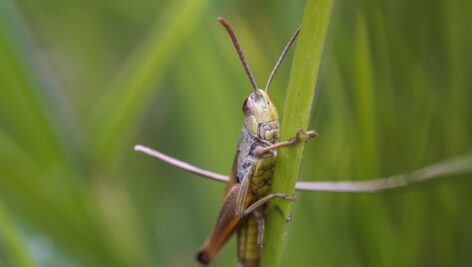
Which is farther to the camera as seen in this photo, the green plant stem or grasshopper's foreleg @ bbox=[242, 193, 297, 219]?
grasshopper's foreleg @ bbox=[242, 193, 297, 219]

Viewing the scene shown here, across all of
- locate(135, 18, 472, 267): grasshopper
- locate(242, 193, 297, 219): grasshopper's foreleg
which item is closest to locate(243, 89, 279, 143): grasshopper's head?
locate(135, 18, 472, 267): grasshopper

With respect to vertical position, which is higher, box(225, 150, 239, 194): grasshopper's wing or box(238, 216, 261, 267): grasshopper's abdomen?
box(225, 150, 239, 194): grasshopper's wing

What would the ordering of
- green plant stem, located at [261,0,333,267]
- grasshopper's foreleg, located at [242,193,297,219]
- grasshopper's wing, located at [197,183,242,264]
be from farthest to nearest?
grasshopper's wing, located at [197,183,242,264], grasshopper's foreleg, located at [242,193,297,219], green plant stem, located at [261,0,333,267]

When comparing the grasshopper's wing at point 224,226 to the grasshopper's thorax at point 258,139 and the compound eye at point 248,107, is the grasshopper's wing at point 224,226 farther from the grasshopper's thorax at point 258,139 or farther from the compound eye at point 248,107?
the compound eye at point 248,107

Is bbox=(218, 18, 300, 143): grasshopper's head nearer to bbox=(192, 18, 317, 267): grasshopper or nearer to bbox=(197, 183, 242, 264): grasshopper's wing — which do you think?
bbox=(192, 18, 317, 267): grasshopper

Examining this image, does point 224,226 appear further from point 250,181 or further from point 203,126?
point 203,126

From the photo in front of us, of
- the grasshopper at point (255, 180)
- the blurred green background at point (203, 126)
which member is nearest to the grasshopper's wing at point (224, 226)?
the grasshopper at point (255, 180)

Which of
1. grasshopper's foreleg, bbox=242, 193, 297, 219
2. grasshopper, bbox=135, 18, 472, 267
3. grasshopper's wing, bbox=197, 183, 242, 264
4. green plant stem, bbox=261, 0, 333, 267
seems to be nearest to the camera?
green plant stem, bbox=261, 0, 333, 267

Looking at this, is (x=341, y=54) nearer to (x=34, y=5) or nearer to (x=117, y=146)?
(x=117, y=146)
